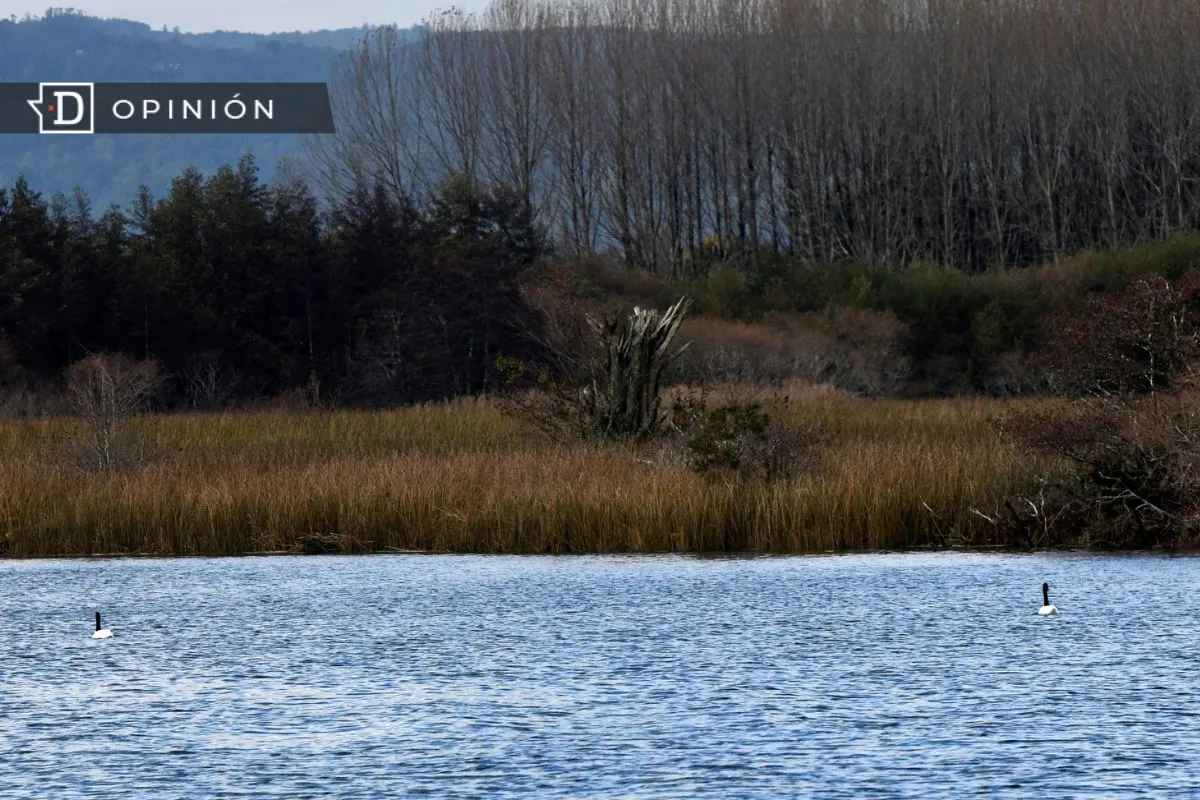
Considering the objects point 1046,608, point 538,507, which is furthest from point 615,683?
point 538,507

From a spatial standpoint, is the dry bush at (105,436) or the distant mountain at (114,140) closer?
the dry bush at (105,436)

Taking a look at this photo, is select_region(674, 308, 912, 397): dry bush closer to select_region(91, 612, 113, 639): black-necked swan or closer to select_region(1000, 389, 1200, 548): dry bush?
select_region(1000, 389, 1200, 548): dry bush

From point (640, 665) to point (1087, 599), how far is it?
11.5ft

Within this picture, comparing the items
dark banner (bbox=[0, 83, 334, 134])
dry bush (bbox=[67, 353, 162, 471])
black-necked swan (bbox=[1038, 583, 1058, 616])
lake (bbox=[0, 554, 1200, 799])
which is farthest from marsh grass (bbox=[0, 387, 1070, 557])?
dark banner (bbox=[0, 83, 334, 134])

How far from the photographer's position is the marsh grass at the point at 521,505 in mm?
15094

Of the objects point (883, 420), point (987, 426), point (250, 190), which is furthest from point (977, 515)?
point (250, 190)

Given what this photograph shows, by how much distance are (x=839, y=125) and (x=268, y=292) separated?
49.9ft

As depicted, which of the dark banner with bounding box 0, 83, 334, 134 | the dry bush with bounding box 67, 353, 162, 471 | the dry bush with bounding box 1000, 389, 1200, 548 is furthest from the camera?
the dark banner with bounding box 0, 83, 334, 134

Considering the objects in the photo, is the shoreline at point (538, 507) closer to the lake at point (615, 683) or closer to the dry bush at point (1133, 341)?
the dry bush at point (1133, 341)

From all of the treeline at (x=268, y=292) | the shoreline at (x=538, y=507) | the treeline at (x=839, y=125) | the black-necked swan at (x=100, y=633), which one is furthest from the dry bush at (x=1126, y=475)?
the treeline at (x=839, y=125)

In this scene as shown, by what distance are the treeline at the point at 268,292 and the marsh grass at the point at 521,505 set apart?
1786cm

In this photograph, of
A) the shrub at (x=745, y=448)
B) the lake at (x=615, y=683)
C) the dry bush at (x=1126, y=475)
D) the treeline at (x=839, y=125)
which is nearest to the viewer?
the lake at (x=615, y=683)

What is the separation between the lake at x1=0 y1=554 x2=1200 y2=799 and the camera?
6.74 meters

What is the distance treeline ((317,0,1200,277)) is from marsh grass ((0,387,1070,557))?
27242 mm
